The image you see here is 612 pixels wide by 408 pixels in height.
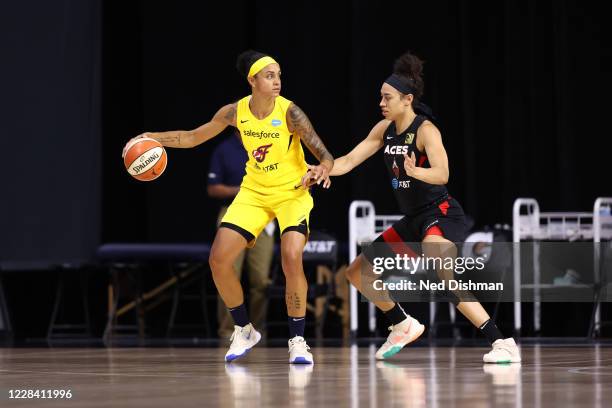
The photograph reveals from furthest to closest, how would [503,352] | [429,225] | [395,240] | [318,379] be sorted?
[395,240]
[429,225]
[503,352]
[318,379]

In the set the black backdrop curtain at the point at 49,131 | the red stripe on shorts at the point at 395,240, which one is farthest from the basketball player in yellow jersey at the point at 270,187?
the black backdrop curtain at the point at 49,131

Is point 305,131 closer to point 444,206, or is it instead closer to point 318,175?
point 318,175

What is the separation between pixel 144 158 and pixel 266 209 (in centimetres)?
78

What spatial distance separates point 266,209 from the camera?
23.3 ft

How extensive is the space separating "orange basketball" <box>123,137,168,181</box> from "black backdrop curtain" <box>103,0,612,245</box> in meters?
4.91

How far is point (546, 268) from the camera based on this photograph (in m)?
10.2

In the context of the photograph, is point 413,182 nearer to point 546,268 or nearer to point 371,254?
point 371,254

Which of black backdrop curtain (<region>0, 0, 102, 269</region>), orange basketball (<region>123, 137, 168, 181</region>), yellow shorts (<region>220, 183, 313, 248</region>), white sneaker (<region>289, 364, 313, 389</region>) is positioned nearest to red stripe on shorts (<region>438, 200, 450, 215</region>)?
yellow shorts (<region>220, 183, 313, 248</region>)

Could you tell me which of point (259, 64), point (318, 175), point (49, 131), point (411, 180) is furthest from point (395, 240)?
point (49, 131)

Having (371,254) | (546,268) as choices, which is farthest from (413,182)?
(546,268)

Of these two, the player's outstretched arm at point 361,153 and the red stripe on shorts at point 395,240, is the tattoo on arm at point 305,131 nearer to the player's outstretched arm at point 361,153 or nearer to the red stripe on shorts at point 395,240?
the player's outstretched arm at point 361,153

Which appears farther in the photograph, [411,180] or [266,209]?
[266,209]

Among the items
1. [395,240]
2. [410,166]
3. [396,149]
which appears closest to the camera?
[410,166]

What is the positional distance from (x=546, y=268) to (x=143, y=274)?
4564 millimetres
